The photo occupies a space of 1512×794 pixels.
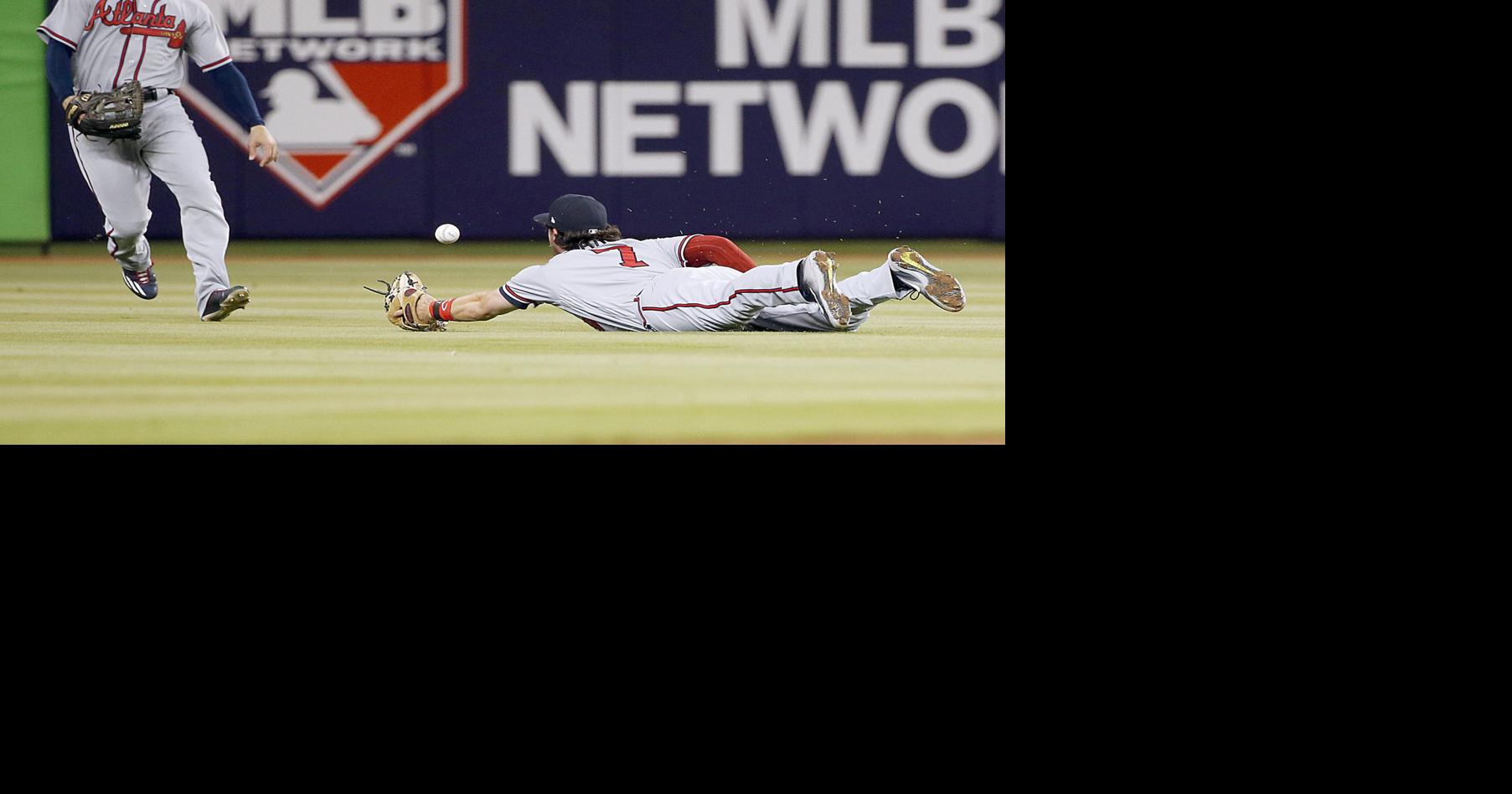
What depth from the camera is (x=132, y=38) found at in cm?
479

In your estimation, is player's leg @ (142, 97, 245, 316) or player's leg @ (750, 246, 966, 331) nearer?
player's leg @ (750, 246, 966, 331)

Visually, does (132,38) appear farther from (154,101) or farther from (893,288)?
(893,288)

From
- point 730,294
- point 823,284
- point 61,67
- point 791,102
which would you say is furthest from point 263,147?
point 791,102

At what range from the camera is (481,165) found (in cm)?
727

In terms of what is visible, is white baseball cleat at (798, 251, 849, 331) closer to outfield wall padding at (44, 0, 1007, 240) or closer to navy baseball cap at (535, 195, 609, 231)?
navy baseball cap at (535, 195, 609, 231)

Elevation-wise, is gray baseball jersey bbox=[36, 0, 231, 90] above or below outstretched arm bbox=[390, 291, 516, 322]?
above

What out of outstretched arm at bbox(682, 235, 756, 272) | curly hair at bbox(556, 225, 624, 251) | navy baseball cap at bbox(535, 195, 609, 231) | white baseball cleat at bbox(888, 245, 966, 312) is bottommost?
white baseball cleat at bbox(888, 245, 966, 312)

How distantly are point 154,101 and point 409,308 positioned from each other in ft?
3.47

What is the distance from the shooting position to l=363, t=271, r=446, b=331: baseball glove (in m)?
4.66

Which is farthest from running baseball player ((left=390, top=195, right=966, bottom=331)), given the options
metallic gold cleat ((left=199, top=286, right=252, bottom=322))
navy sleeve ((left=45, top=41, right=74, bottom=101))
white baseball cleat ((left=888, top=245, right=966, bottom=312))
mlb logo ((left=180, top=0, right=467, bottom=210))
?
mlb logo ((left=180, top=0, right=467, bottom=210))

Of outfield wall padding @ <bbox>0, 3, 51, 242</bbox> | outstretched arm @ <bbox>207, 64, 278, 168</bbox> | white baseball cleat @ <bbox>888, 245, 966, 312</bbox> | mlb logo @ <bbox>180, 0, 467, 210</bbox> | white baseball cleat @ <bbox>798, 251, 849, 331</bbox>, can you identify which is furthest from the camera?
outfield wall padding @ <bbox>0, 3, 51, 242</bbox>

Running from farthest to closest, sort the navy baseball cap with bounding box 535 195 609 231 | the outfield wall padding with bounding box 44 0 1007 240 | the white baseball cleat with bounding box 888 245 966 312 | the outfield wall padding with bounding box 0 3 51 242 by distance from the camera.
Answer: the outfield wall padding with bounding box 0 3 51 242
the outfield wall padding with bounding box 44 0 1007 240
the navy baseball cap with bounding box 535 195 609 231
the white baseball cleat with bounding box 888 245 966 312

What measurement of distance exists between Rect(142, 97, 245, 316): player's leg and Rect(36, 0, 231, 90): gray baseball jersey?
13cm

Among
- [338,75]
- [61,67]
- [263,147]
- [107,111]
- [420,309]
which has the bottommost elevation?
[420,309]
